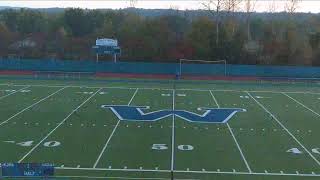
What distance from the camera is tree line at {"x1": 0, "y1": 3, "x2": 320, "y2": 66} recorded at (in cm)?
4934

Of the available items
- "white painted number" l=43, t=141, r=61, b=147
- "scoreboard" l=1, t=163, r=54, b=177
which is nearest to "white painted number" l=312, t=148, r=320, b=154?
"white painted number" l=43, t=141, r=61, b=147

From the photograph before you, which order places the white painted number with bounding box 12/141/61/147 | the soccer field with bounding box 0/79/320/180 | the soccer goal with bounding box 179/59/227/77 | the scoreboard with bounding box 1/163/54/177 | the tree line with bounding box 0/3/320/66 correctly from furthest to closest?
1. the tree line with bounding box 0/3/320/66
2. the soccer goal with bounding box 179/59/227/77
3. the white painted number with bounding box 12/141/61/147
4. the soccer field with bounding box 0/79/320/180
5. the scoreboard with bounding box 1/163/54/177

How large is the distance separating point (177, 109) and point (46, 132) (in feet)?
23.9

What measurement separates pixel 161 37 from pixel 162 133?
32.7m

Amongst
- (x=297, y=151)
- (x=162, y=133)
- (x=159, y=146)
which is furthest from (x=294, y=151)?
(x=162, y=133)

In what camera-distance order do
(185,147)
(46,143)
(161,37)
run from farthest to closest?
(161,37) < (46,143) < (185,147)

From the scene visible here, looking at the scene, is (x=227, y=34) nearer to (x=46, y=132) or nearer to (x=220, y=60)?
(x=220, y=60)

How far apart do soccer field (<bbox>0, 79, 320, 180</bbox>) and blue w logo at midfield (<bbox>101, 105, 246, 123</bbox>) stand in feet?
0.13

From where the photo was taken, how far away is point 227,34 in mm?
49688

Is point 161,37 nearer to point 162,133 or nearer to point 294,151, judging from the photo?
point 162,133

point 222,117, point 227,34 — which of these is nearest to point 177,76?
point 227,34

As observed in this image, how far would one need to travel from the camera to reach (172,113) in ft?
76.1

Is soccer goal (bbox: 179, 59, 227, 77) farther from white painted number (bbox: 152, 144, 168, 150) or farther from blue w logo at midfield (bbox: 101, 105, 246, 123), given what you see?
white painted number (bbox: 152, 144, 168, 150)

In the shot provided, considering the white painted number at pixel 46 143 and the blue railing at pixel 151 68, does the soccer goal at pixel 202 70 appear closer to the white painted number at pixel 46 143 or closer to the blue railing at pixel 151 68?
the blue railing at pixel 151 68
